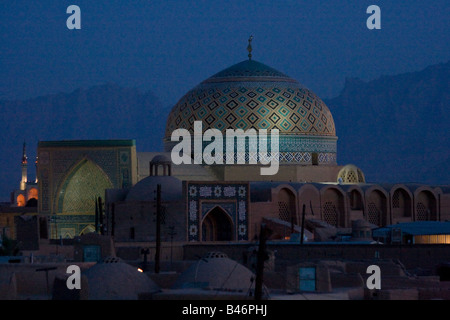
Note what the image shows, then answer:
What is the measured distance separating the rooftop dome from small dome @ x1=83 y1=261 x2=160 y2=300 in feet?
54.4

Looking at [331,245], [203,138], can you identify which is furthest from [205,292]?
[203,138]

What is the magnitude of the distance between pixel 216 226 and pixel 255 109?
19.0 ft

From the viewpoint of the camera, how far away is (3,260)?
24.6m

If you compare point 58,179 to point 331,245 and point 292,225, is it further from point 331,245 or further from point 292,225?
point 331,245

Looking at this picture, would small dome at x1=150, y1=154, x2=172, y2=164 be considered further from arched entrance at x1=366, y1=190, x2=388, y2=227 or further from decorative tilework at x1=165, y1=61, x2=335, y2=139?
arched entrance at x1=366, y1=190, x2=388, y2=227

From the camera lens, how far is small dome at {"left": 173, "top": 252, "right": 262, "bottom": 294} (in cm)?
1966

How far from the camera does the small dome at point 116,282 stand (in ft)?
65.4

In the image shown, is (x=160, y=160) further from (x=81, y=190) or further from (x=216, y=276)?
(x=216, y=276)

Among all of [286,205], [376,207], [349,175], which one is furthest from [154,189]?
[349,175]

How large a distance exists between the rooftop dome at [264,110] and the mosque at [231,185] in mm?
29

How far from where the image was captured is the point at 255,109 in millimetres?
37125

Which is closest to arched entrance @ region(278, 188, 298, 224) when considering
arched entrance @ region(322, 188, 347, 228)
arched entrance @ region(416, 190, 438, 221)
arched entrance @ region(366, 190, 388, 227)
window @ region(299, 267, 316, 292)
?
arched entrance @ region(322, 188, 347, 228)

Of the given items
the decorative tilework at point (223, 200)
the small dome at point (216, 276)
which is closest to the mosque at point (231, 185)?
the decorative tilework at point (223, 200)

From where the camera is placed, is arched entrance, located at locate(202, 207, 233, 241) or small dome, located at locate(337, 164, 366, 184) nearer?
arched entrance, located at locate(202, 207, 233, 241)
